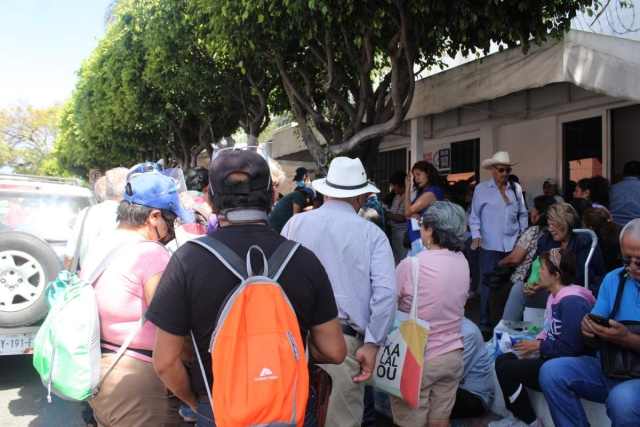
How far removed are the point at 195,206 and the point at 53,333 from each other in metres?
2.75

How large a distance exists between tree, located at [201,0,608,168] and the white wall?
7.14 ft

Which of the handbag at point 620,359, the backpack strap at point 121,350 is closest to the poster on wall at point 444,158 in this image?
the handbag at point 620,359

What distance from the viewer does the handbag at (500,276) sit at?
581 cm

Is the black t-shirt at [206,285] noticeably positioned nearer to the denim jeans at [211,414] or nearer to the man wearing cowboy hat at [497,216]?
the denim jeans at [211,414]

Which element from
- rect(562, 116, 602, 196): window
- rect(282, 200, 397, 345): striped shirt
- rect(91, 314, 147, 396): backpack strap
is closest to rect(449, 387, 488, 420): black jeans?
rect(282, 200, 397, 345): striped shirt

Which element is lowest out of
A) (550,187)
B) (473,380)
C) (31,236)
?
(473,380)

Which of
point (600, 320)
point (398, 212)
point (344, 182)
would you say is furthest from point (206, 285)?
point (398, 212)

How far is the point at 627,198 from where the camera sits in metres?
6.28

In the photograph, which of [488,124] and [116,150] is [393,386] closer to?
[488,124]

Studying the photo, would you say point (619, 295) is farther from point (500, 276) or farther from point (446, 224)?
point (500, 276)

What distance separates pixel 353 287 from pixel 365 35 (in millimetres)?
5274

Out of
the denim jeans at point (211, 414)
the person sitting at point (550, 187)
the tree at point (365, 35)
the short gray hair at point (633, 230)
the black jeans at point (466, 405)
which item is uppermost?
the tree at point (365, 35)

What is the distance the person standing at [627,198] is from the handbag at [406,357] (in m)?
3.75

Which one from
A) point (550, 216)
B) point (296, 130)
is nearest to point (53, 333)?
point (550, 216)
